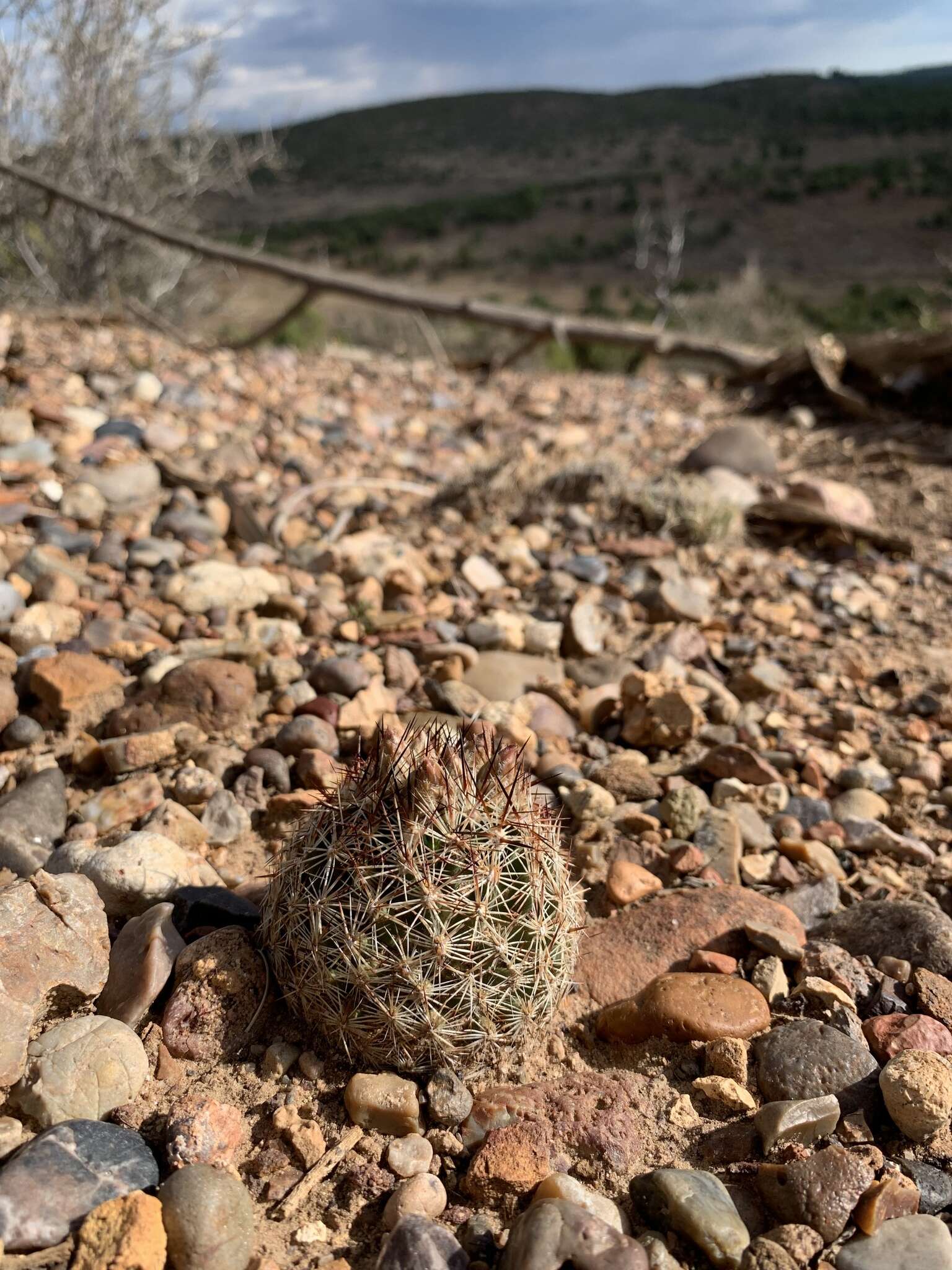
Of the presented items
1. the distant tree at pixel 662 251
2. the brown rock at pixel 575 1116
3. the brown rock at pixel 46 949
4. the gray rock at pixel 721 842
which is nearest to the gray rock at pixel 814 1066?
the brown rock at pixel 575 1116

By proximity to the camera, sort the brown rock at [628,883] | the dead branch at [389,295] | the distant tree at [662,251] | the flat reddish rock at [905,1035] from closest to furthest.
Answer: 1. the flat reddish rock at [905,1035]
2. the brown rock at [628,883]
3. the dead branch at [389,295]
4. the distant tree at [662,251]

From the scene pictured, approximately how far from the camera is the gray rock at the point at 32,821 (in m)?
2.71

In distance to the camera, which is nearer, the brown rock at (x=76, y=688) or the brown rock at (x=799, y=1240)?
the brown rock at (x=799, y=1240)

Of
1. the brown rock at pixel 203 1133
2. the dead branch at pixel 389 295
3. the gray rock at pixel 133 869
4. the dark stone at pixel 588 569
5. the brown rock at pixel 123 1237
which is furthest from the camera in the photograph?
the dead branch at pixel 389 295

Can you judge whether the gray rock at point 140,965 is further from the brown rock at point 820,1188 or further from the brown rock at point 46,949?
the brown rock at point 820,1188

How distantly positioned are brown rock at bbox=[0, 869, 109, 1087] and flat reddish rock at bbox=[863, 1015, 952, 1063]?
1.80m

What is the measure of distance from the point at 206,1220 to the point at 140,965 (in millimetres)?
657

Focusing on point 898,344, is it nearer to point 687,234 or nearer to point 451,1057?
point 451,1057

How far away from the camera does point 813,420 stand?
787 cm

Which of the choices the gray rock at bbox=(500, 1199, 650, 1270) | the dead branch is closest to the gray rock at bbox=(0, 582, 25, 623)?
the gray rock at bbox=(500, 1199, 650, 1270)

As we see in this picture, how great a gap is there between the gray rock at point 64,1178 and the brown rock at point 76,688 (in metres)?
1.75

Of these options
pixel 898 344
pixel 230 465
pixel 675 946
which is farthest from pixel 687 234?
pixel 675 946

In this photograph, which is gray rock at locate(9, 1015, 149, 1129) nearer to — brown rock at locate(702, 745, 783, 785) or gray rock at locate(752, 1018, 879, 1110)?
gray rock at locate(752, 1018, 879, 1110)

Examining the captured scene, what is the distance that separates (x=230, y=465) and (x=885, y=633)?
352cm
